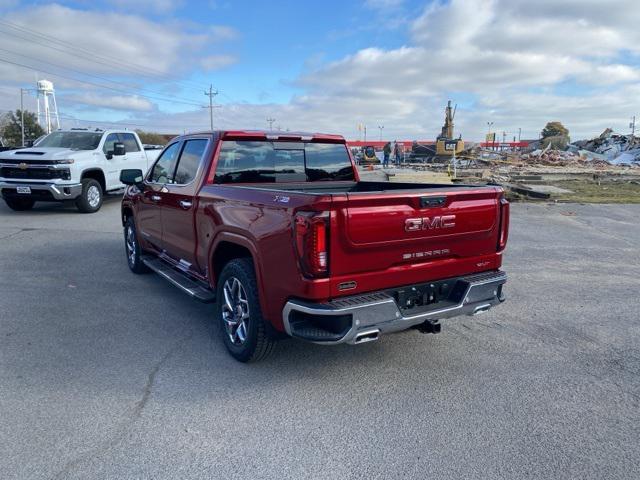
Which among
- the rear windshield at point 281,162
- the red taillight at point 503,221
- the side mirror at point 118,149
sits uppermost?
the side mirror at point 118,149

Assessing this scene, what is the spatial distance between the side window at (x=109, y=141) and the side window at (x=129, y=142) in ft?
0.89

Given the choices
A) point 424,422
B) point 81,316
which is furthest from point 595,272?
point 81,316

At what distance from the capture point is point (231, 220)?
414 cm

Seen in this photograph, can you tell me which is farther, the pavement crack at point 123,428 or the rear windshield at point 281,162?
the rear windshield at point 281,162

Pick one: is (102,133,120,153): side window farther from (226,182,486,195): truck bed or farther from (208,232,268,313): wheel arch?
(208,232,268,313): wheel arch

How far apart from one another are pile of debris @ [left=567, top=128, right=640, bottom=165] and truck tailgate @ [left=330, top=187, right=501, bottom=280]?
146ft

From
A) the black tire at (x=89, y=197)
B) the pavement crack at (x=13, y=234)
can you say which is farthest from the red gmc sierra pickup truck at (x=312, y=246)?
the black tire at (x=89, y=197)

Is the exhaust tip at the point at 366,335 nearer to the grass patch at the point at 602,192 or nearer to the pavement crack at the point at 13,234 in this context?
the pavement crack at the point at 13,234

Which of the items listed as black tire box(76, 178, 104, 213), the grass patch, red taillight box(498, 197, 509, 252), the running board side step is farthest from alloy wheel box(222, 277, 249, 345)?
the grass patch

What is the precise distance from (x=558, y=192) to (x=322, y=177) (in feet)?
50.2

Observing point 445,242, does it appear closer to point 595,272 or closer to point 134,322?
point 134,322

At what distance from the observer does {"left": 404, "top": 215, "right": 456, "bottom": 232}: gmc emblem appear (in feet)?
11.9

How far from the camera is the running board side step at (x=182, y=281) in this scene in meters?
4.73

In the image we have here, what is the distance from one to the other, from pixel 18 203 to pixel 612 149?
52.8 meters
